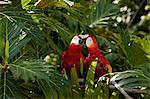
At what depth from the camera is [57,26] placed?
36.2 inches

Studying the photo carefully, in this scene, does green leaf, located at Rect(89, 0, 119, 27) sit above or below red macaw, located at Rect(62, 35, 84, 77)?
above

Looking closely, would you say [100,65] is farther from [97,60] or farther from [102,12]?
[102,12]

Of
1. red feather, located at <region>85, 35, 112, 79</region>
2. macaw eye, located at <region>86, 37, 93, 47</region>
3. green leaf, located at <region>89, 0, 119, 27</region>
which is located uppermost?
green leaf, located at <region>89, 0, 119, 27</region>

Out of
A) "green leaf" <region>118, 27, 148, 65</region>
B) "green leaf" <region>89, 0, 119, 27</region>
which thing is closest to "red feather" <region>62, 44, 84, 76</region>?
"green leaf" <region>118, 27, 148, 65</region>

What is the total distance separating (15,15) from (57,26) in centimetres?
10

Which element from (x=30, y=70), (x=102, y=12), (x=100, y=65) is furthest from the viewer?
(x=102, y=12)

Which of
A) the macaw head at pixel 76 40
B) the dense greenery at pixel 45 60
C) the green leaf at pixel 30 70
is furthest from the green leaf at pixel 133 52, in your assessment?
the green leaf at pixel 30 70

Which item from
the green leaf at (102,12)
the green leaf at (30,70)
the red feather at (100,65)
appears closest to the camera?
the green leaf at (30,70)

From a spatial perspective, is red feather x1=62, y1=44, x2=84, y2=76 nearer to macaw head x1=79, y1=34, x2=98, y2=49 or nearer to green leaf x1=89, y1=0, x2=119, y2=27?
macaw head x1=79, y1=34, x2=98, y2=49

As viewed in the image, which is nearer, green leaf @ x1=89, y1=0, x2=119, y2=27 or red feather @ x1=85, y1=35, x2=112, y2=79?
red feather @ x1=85, y1=35, x2=112, y2=79

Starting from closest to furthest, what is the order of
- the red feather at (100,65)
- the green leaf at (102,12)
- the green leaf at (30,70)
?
the green leaf at (30,70)
the red feather at (100,65)
the green leaf at (102,12)

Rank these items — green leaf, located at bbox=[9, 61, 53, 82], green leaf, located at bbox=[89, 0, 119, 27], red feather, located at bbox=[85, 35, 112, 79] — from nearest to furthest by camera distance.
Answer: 1. green leaf, located at bbox=[9, 61, 53, 82]
2. red feather, located at bbox=[85, 35, 112, 79]
3. green leaf, located at bbox=[89, 0, 119, 27]

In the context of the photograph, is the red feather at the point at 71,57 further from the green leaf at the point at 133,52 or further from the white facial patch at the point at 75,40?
the green leaf at the point at 133,52

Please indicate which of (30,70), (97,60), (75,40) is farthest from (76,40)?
(30,70)
